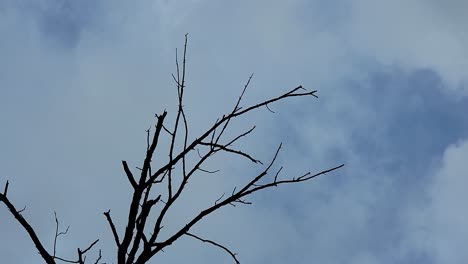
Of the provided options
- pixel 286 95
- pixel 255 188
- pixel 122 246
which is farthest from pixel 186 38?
pixel 122 246

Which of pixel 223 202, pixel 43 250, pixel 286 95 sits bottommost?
pixel 43 250

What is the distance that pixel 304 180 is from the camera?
16.1 feet

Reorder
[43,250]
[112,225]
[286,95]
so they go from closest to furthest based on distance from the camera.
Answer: [43,250], [112,225], [286,95]

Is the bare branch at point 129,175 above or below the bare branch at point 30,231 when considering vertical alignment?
above

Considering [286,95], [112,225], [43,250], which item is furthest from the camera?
[286,95]

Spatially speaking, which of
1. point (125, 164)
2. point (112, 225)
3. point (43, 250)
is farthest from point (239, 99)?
point (43, 250)

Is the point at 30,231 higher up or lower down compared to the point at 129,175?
lower down

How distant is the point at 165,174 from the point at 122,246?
77 cm

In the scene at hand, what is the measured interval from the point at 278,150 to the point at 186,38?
143cm

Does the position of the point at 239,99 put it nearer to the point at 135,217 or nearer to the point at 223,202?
the point at 223,202

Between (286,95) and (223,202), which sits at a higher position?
(286,95)

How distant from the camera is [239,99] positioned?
500 centimetres

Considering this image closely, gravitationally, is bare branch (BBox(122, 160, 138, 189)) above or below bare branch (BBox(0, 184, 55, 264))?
above

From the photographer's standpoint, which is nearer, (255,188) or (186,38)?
(255,188)
